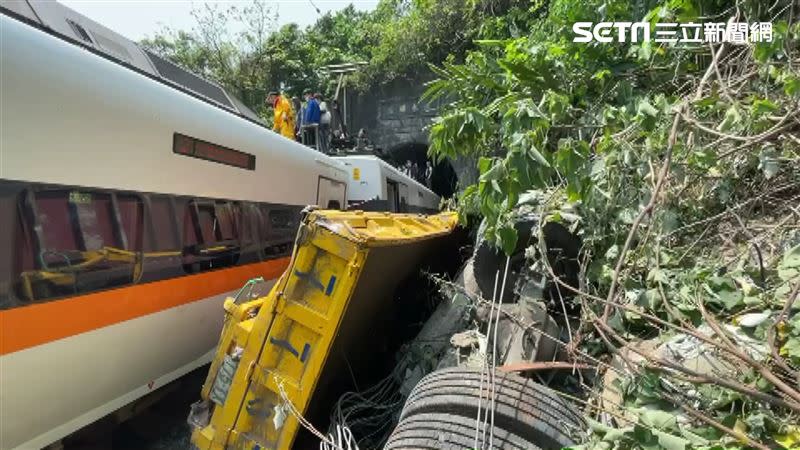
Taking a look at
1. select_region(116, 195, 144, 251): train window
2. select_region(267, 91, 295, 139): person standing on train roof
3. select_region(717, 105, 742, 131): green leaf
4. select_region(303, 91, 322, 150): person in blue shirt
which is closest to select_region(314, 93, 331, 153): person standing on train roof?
select_region(303, 91, 322, 150): person in blue shirt

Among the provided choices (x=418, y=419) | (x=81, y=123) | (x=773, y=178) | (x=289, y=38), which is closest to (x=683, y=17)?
(x=773, y=178)

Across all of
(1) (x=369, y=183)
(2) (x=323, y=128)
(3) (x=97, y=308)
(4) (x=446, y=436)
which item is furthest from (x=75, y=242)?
(2) (x=323, y=128)

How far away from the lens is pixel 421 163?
56.9ft

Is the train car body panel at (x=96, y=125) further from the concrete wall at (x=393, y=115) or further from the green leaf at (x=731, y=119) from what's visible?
the concrete wall at (x=393, y=115)

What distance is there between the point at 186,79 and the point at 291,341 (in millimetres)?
4503

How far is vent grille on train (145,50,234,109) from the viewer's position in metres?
5.87

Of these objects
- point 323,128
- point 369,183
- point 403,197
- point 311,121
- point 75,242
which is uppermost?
point 311,121

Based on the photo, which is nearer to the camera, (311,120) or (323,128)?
(311,120)

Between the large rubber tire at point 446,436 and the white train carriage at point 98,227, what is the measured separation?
192 centimetres

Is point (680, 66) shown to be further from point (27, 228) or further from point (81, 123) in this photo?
point (27, 228)

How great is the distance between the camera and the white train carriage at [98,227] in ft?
8.49

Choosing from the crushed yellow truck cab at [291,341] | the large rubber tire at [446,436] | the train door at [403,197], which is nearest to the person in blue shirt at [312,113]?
the train door at [403,197]

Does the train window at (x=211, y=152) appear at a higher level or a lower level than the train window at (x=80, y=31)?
lower

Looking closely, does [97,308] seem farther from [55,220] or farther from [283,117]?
[283,117]
